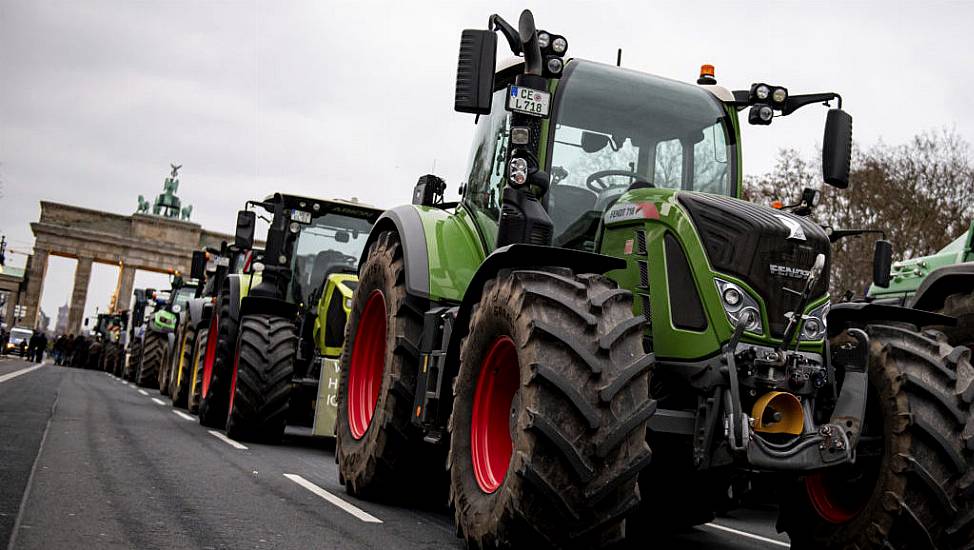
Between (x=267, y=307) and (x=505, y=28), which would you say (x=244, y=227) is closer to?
(x=267, y=307)

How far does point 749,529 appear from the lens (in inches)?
319

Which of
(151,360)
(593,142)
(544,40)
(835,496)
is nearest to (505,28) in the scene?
(544,40)

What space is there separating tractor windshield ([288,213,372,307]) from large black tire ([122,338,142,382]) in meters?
17.6

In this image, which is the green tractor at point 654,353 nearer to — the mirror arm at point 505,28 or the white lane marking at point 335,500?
the mirror arm at point 505,28

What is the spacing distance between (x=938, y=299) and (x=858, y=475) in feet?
11.5

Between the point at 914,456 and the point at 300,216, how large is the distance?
9.20 m

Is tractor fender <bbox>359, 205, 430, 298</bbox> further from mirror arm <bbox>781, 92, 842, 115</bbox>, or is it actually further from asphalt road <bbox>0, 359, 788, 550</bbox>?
mirror arm <bbox>781, 92, 842, 115</bbox>

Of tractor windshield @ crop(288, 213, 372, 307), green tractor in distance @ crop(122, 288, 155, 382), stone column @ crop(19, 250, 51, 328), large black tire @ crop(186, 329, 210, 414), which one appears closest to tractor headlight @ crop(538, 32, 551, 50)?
tractor windshield @ crop(288, 213, 372, 307)

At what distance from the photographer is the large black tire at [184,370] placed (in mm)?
15898

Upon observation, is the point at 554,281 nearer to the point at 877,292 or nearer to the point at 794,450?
the point at 794,450

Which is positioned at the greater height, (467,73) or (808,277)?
(467,73)

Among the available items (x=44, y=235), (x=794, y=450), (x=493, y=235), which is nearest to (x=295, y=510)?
(x=493, y=235)

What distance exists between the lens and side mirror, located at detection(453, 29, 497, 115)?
5.06m

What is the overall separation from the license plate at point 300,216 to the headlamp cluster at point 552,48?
7.58 m
